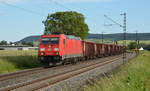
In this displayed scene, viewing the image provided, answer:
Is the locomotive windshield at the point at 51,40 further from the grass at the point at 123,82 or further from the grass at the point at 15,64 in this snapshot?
the grass at the point at 123,82

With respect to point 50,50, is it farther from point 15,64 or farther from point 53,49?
point 15,64

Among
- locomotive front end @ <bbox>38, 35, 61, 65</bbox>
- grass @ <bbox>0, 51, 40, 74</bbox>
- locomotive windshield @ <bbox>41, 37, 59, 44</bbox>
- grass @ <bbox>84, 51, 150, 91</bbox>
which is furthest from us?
locomotive windshield @ <bbox>41, 37, 59, 44</bbox>

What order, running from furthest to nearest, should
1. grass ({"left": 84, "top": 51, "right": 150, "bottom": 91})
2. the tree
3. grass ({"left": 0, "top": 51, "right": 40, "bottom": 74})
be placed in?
1. the tree
2. grass ({"left": 0, "top": 51, "right": 40, "bottom": 74})
3. grass ({"left": 84, "top": 51, "right": 150, "bottom": 91})

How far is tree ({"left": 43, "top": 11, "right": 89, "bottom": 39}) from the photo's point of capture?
46.8 meters

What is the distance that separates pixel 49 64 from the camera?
2573 centimetres

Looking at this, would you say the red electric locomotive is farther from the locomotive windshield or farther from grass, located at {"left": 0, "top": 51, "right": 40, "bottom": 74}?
grass, located at {"left": 0, "top": 51, "right": 40, "bottom": 74}

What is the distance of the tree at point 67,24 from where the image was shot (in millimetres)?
46812

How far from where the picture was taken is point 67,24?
4762 centimetres

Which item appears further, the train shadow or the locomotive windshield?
the locomotive windshield

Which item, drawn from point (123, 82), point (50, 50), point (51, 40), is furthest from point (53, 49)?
point (123, 82)

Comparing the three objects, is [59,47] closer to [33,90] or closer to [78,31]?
[33,90]

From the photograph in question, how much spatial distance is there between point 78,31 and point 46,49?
2340 centimetres

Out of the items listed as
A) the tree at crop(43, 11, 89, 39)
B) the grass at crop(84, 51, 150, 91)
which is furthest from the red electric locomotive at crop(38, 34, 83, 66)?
the tree at crop(43, 11, 89, 39)

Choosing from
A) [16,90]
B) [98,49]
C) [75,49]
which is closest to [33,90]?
[16,90]
